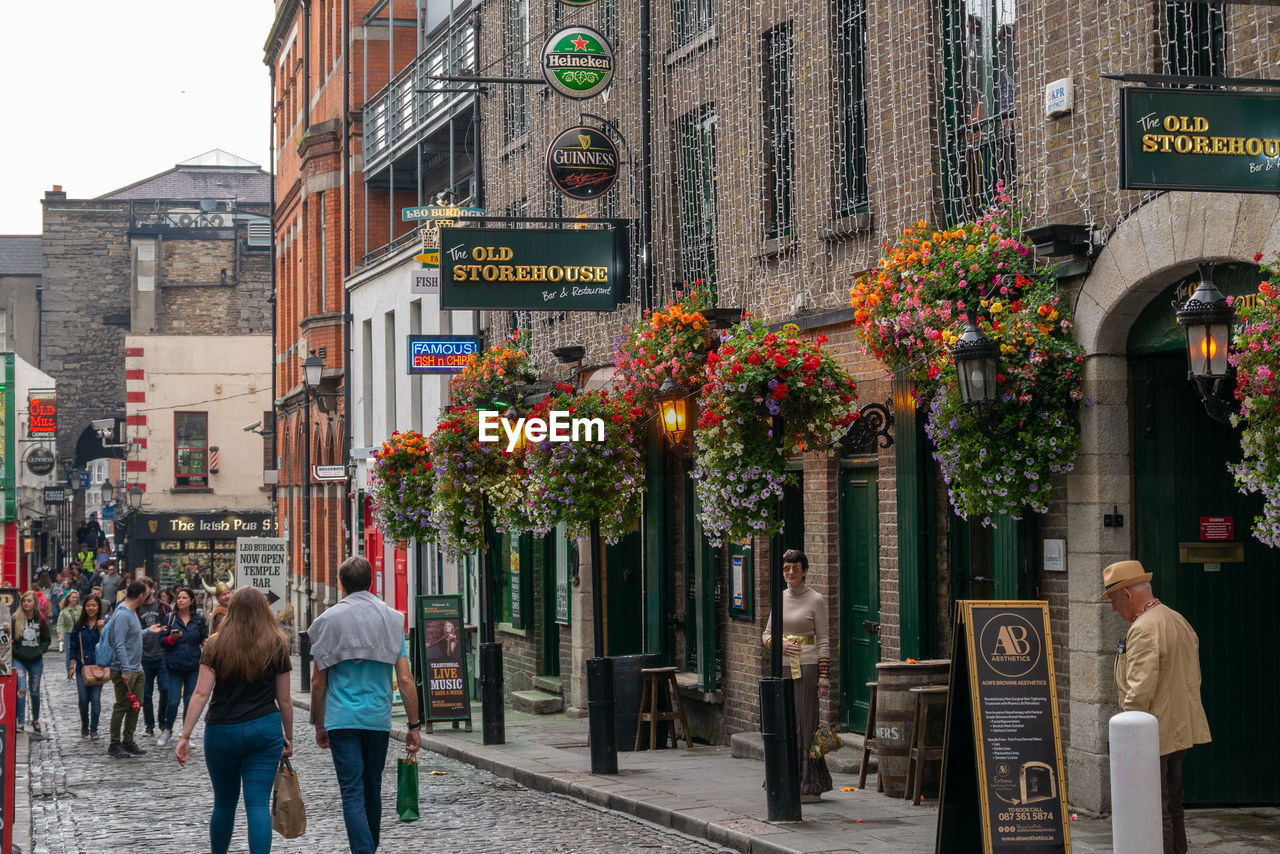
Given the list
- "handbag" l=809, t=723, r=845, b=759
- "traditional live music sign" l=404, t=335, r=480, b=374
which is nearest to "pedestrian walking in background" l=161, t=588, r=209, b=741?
"traditional live music sign" l=404, t=335, r=480, b=374

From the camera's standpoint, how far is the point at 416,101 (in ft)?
96.8

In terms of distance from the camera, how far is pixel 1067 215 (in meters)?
11.7

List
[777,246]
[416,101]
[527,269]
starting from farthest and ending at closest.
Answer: [416,101], [527,269], [777,246]

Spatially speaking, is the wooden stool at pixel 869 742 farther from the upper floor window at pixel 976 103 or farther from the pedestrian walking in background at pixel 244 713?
the pedestrian walking in background at pixel 244 713

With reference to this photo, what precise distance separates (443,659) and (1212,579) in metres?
9.84

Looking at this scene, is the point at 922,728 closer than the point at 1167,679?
No

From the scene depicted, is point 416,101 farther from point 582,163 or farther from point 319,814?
point 319,814

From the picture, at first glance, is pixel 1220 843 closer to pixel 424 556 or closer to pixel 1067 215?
pixel 1067 215

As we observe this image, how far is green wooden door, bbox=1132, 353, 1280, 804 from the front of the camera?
37.4 ft

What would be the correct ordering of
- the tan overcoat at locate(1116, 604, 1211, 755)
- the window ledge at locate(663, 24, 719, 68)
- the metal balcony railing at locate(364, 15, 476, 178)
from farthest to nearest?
the metal balcony railing at locate(364, 15, 476, 178), the window ledge at locate(663, 24, 719, 68), the tan overcoat at locate(1116, 604, 1211, 755)

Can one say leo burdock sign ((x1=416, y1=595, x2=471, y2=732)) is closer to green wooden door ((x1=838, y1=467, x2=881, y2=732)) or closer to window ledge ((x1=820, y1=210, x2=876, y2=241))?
green wooden door ((x1=838, y1=467, x2=881, y2=732))

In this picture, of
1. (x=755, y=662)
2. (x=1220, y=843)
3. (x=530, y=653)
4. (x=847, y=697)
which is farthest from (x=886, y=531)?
(x=530, y=653)

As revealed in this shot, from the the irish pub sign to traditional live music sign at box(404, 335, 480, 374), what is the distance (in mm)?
15463

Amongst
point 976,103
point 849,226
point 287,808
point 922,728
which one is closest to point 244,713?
point 287,808
